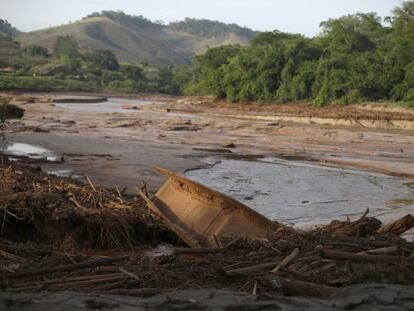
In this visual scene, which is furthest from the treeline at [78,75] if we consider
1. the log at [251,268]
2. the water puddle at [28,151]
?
the log at [251,268]

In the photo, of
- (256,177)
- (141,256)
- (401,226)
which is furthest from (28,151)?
(401,226)

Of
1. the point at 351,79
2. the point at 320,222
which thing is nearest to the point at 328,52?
the point at 351,79

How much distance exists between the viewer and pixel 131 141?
2741 centimetres

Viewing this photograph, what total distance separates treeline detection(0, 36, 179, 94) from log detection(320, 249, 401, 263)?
240 ft

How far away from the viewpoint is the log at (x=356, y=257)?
5441mm

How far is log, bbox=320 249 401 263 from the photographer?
544 centimetres

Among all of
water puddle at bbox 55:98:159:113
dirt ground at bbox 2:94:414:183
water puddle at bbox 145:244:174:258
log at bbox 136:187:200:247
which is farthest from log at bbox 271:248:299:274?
water puddle at bbox 55:98:159:113

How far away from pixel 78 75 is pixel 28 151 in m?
82.8

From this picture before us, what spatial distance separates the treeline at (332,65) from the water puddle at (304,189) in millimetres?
26840

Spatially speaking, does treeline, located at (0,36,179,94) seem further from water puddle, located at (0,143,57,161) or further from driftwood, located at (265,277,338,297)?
driftwood, located at (265,277,338,297)

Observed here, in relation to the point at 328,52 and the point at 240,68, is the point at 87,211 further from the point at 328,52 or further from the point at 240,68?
the point at 240,68

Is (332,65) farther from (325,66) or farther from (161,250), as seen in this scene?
(161,250)

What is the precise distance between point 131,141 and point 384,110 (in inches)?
913

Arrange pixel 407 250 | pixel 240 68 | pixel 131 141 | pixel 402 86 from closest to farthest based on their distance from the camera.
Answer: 1. pixel 407 250
2. pixel 131 141
3. pixel 402 86
4. pixel 240 68
